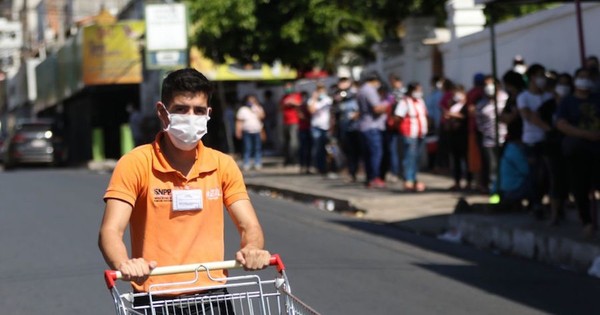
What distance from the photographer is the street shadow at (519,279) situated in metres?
9.94

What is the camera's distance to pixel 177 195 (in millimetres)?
5152

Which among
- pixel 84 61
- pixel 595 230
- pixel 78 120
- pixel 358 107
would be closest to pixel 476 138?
pixel 358 107

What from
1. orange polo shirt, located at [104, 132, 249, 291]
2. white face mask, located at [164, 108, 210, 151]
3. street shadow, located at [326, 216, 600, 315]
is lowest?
street shadow, located at [326, 216, 600, 315]

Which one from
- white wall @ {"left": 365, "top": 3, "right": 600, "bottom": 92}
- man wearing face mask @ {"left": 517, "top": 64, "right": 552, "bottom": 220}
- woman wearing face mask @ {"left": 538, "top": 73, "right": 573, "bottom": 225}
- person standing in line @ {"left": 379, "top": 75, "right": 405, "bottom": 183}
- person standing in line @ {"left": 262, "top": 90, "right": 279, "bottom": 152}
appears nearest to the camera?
woman wearing face mask @ {"left": 538, "top": 73, "right": 573, "bottom": 225}

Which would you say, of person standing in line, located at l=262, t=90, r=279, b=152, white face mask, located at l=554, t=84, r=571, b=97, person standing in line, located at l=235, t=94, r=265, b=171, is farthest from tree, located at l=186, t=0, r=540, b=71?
white face mask, located at l=554, t=84, r=571, b=97

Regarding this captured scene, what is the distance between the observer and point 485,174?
18844 millimetres

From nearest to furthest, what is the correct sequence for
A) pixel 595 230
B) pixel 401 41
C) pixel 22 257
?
1. pixel 595 230
2. pixel 22 257
3. pixel 401 41

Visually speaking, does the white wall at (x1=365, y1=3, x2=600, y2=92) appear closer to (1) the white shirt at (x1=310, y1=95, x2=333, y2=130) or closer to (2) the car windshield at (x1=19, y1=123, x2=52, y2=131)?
(1) the white shirt at (x1=310, y1=95, x2=333, y2=130)

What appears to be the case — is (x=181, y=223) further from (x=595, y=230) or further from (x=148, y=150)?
(x=595, y=230)

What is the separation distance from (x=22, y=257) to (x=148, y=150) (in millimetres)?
8704

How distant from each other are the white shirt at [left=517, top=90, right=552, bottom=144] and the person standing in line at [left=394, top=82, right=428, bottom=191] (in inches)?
209

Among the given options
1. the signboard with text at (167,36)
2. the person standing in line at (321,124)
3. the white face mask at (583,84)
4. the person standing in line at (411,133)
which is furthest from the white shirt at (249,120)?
the white face mask at (583,84)

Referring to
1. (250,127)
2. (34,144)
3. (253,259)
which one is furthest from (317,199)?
(34,144)

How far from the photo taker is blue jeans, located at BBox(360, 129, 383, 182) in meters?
20.1
